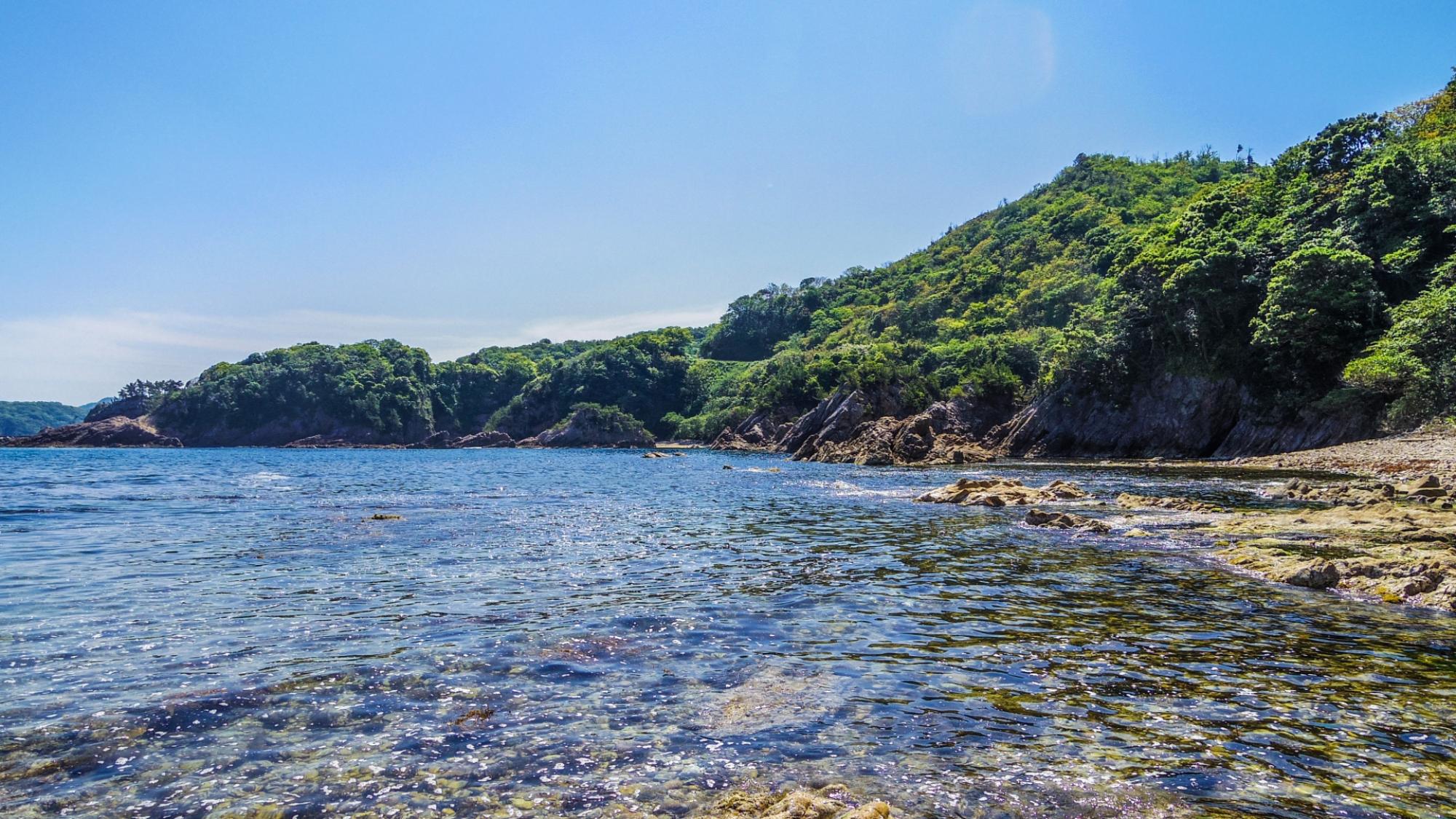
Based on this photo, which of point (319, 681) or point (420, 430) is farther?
point (420, 430)

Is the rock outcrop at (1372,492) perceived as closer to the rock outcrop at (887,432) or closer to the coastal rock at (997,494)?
the coastal rock at (997,494)

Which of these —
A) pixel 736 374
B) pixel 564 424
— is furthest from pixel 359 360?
pixel 736 374

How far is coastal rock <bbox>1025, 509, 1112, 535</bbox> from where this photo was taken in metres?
24.6

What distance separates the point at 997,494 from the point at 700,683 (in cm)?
2655

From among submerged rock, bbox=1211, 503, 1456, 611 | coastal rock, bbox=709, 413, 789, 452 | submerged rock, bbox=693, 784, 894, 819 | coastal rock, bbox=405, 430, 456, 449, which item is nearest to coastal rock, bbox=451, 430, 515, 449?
coastal rock, bbox=405, 430, 456, 449

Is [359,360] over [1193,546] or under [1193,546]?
over

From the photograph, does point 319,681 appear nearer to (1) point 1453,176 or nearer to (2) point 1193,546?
(2) point 1193,546

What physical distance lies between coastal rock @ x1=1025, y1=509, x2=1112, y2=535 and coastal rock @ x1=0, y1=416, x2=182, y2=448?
18093cm

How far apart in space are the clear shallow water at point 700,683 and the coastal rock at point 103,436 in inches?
6565

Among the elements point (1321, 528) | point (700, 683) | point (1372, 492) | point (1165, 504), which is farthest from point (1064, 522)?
point (700, 683)

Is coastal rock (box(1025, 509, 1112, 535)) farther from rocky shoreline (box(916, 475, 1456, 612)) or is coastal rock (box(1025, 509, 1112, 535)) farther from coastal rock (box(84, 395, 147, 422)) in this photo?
coastal rock (box(84, 395, 147, 422))

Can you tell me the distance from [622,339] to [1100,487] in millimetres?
143758

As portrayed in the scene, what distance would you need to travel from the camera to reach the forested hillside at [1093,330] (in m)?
52.4

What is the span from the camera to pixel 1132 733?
8.27 meters
